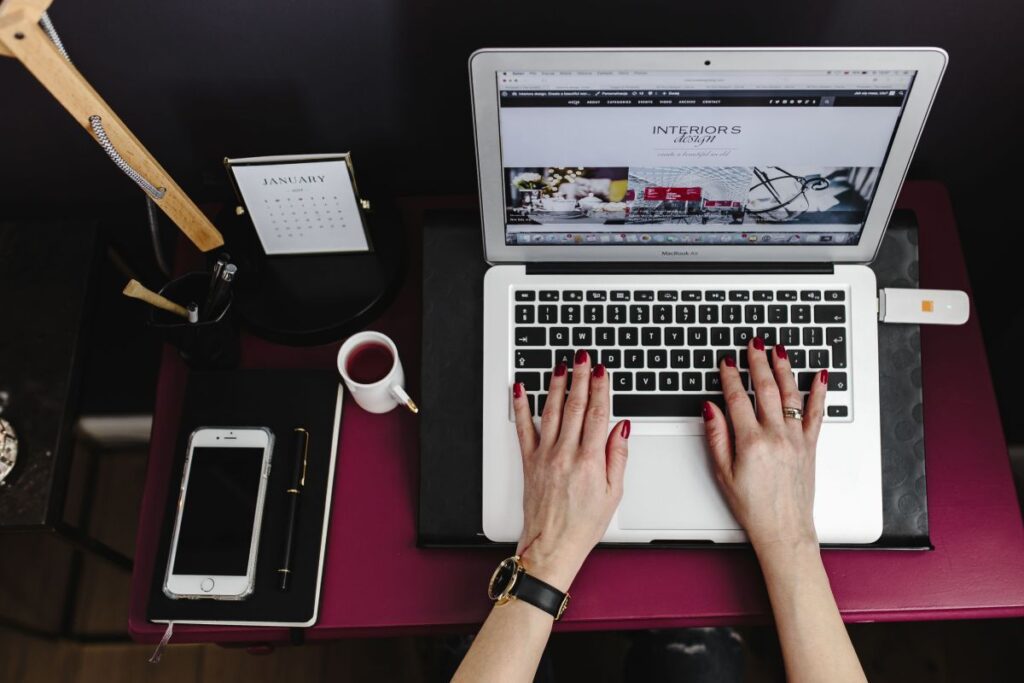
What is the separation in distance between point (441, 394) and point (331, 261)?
0.24 meters

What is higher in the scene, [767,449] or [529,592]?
[767,449]

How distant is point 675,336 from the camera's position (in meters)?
0.90

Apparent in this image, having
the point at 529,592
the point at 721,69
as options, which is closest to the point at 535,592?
the point at 529,592

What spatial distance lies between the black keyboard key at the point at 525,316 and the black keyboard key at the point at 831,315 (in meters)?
0.32

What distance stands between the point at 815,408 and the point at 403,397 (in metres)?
0.46

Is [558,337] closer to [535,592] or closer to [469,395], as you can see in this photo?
[469,395]

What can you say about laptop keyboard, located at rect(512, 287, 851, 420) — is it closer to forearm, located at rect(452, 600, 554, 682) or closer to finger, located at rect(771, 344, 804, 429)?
finger, located at rect(771, 344, 804, 429)

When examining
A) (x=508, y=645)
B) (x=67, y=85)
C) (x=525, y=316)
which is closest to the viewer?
(x=67, y=85)

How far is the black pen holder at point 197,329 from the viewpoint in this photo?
885 mm

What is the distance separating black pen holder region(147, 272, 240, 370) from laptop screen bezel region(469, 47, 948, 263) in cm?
32

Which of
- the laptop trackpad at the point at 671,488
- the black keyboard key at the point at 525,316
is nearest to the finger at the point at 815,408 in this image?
the laptop trackpad at the point at 671,488

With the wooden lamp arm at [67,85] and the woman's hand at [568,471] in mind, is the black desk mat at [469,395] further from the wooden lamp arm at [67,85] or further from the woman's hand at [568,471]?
the wooden lamp arm at [67,85]

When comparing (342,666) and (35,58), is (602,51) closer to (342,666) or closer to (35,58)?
(35,58)

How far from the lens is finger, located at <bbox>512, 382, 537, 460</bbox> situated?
867 mm
